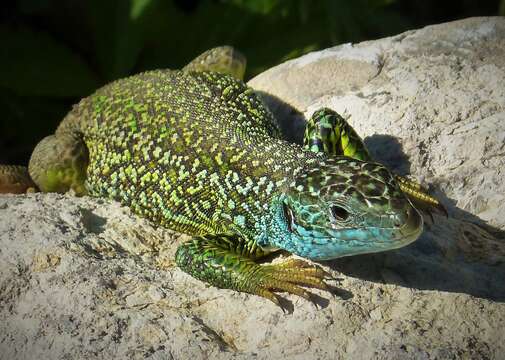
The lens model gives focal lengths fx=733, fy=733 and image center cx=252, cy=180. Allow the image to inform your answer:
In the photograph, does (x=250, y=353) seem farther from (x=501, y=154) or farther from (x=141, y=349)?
(x=501, y=154)

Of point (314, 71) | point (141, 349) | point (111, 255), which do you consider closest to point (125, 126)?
point (111, 255)

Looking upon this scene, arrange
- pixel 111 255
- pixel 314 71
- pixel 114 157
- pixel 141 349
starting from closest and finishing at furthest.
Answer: pixel 141 349 < pixel 111 255 < pixel 114 157 < pixel 314 71

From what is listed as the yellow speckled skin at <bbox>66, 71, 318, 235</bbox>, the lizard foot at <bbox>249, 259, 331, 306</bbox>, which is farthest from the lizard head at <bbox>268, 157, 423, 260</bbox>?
the yellow speckled skin at <bbox>66, 71, 318, 235</bbox>

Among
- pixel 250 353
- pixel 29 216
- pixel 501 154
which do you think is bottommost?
pixel 250 353

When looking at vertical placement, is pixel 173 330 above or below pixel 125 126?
below

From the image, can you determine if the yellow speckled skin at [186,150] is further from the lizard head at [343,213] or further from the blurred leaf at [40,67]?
the blurred leaf at [40,67]

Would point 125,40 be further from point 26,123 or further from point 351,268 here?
point 351,268

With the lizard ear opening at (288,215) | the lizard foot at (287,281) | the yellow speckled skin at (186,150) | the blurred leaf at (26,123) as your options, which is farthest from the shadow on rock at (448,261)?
the blurred leaf at (26,123)
